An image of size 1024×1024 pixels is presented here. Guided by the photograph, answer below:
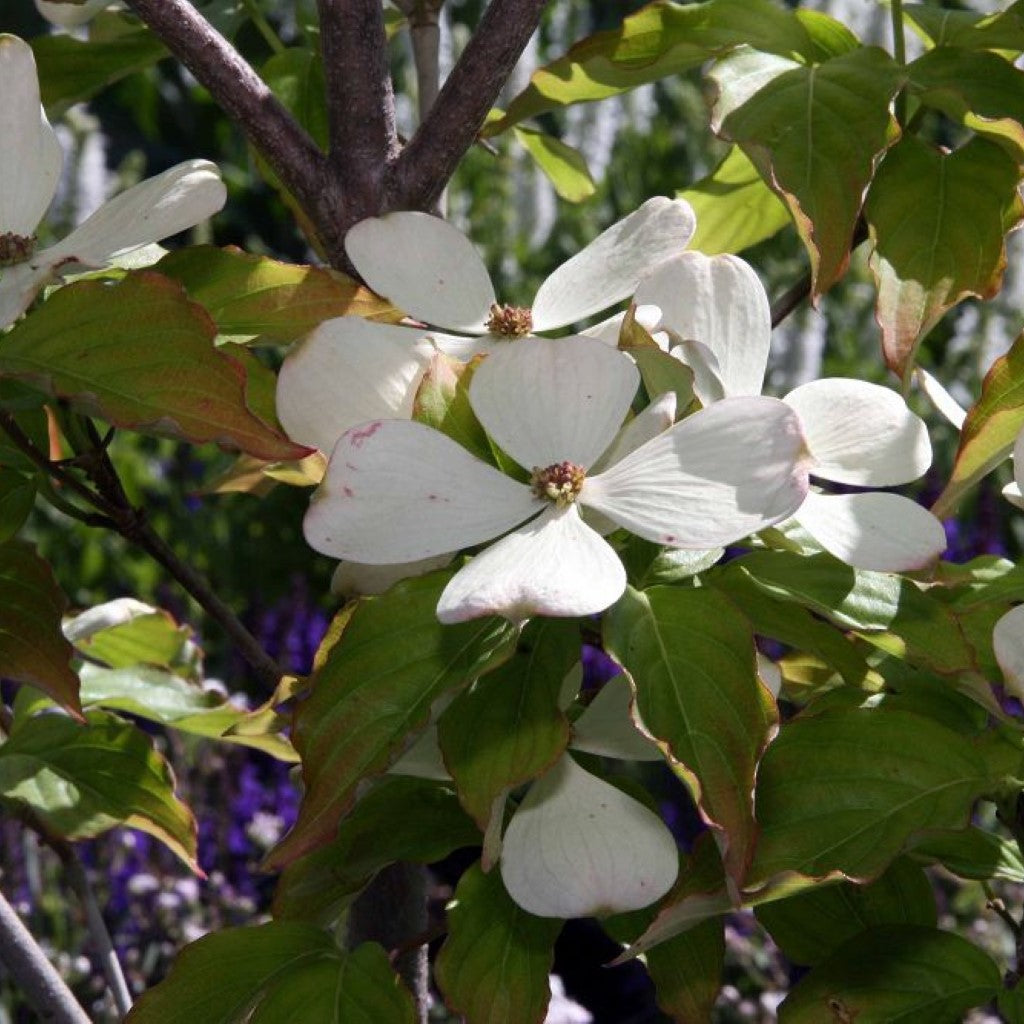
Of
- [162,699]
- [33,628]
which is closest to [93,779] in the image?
[162,699]

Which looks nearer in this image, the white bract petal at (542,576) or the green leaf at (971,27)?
the white bract petal at (542,576)

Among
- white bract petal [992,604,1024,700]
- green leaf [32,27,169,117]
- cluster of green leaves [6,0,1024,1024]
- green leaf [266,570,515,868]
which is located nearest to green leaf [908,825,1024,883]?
cluster of green leaves [6,0,1024,1024]

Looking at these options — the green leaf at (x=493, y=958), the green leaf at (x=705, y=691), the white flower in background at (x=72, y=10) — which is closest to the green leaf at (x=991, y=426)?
the green leaf at (x=705, y=691)

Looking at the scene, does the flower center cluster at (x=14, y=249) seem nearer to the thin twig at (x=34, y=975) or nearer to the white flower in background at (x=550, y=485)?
the white flower in background at (x=550, y=485)

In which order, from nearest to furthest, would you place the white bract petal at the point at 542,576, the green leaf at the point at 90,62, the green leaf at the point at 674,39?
the white bract petal at the point at 542,576
the green leaf at the point at 674,39
the green leaf at the point at 90,62

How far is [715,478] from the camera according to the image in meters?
0.45

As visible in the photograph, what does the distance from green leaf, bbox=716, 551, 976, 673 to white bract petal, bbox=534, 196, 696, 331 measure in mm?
116

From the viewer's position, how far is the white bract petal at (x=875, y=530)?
1.61 feet

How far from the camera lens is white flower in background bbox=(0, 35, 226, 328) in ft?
1.68

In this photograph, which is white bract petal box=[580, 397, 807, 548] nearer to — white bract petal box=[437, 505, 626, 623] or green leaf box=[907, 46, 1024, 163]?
white bract petal box=[437, 505, 626, 623]

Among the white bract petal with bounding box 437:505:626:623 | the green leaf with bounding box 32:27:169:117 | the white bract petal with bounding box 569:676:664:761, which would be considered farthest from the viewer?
the green leaf with bounding box 32:27:169:117

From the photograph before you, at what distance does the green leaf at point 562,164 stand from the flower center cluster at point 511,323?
0.91 feet

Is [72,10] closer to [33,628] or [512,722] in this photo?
[33,628]

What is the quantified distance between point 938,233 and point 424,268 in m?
0.19
